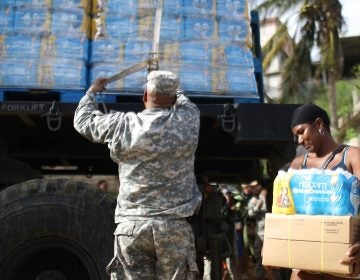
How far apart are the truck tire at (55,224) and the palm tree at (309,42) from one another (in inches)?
585

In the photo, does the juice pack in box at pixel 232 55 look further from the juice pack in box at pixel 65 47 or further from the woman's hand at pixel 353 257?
the woman's hand at pixel 353 257

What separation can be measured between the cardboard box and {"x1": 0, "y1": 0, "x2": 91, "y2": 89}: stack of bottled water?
78.2 inches

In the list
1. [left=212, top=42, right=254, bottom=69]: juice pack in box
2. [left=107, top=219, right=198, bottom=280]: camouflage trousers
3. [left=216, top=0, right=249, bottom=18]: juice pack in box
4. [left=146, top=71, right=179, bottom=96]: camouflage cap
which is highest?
[left=216, top=0, right=249, bottom=18]: juice pack in box

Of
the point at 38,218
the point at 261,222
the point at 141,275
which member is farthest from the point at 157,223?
the point at 261,222

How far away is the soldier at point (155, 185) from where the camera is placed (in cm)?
318

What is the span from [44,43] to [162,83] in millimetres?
1471

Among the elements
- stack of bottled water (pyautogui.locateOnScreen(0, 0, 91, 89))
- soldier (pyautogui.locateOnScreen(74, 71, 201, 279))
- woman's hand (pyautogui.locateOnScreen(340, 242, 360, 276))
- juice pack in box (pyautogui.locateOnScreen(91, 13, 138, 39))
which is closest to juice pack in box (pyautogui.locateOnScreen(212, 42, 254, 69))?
juice pack in box (pyautogui.locateOnScreen(91, 13, 138, 39))

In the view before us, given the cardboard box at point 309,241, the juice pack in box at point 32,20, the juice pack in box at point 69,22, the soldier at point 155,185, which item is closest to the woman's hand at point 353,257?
the cardboard box at point 309,241

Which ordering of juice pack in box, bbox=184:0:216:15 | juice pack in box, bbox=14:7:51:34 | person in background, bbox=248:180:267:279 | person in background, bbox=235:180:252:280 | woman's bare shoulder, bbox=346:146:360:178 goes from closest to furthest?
woman's bare shoulder, bbox=346:146:360:178 → juice pack in box, bbox=14:7:51:34 → juice pack in box, bbox=184:0:216:15 → person in background, bbox=248:180:267:279 → person in background, bbox=235:180:252:280

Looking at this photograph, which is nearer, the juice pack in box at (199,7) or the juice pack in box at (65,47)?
the juice pack in box at (65,47)

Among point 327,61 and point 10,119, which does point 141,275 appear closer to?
point 10,119

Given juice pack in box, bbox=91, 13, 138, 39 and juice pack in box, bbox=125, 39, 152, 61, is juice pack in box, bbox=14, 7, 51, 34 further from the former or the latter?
juice pack in box, bbox=125, 39, 152, 61

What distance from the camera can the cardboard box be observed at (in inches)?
110

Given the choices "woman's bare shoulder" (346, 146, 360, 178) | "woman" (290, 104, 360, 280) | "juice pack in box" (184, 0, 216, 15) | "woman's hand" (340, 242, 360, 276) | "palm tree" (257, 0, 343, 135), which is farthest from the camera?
"palm tree" (257, 0, 343, 135)
